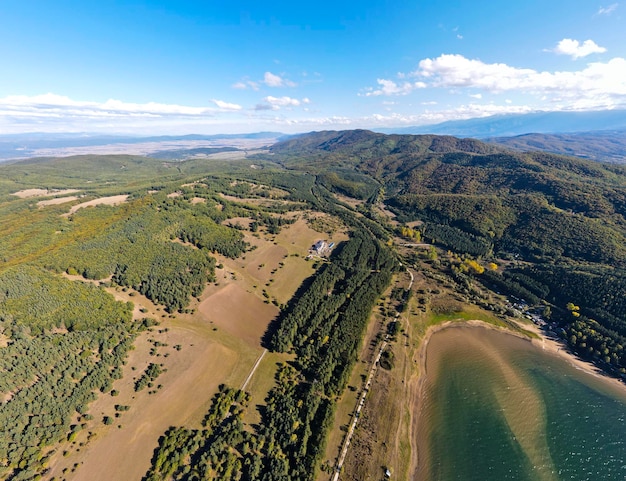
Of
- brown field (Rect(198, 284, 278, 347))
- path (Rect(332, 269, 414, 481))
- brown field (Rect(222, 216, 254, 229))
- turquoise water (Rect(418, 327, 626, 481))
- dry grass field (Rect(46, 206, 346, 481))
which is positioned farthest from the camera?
brown field (Rect(222, 216, 254, 229))

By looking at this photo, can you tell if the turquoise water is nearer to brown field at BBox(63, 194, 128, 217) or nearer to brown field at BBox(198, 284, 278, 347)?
brown field at BBox(198, 284, 278, 347)

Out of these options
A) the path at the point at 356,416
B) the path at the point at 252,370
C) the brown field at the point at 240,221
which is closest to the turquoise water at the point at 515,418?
the path at the point at 356,416

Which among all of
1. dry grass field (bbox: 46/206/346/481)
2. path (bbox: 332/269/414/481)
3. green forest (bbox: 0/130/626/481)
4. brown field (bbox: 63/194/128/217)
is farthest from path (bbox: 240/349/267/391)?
brown field (bbox: 63/194/128/217)

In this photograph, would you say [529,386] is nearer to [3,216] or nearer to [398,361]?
[398,361]

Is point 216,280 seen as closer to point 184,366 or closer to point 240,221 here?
point 184,366

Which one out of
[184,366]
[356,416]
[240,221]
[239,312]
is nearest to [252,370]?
[184,366]

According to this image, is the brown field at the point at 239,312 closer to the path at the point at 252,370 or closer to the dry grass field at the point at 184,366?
the dry grass field at the point at 184,366
